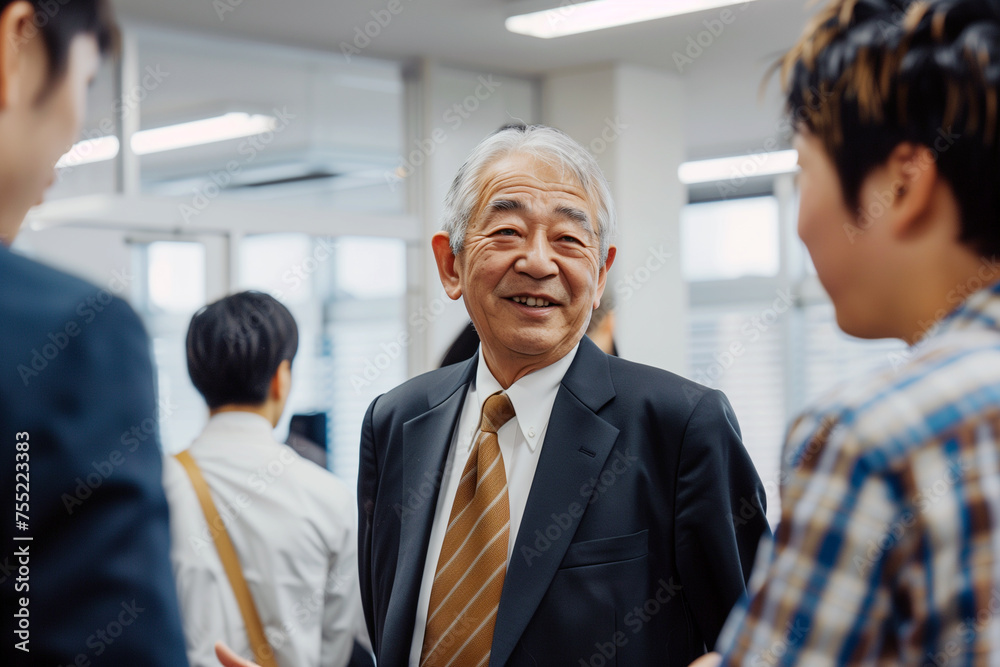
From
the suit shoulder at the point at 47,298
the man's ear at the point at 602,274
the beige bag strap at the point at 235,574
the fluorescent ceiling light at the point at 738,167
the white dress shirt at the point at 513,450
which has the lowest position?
the beige bag strap at the point at 235,574

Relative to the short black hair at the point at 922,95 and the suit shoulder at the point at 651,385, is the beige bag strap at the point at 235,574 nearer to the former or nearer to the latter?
the suit shoulder at the point at 651,385

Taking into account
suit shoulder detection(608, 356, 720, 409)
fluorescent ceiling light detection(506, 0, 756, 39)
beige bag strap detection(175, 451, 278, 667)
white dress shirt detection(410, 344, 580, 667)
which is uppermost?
fluorescent ceiling light detection(506, 0, 756, 39)

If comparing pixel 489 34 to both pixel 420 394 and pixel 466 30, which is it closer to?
pixel 466 30

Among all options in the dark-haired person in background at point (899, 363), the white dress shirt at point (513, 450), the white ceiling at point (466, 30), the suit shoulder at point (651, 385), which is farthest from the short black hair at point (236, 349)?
the white ceiling at point (466, 30)

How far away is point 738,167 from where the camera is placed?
7.63 meters

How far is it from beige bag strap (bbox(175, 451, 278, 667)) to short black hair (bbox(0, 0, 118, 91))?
1.11 m

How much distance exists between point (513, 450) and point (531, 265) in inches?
11.9

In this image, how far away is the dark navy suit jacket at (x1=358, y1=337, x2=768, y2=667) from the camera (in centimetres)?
136

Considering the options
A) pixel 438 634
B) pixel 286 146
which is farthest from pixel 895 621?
pixel 286 146

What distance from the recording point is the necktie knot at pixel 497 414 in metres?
1.56

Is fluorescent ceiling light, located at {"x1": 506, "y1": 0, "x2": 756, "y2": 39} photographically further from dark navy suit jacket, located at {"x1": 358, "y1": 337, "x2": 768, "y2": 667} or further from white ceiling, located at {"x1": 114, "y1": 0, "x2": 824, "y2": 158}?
dark navy suit jacket, located at {"x1": 358, "y1": 337, "x2": 768, "y2": 667}

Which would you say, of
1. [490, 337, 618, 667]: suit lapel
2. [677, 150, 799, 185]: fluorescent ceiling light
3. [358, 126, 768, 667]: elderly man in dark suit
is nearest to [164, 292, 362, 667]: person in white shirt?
[358, 126, 768, 667]: elderly man in dark suit

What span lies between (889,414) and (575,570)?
86 centimetres

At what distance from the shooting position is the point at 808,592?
0.59 metres
